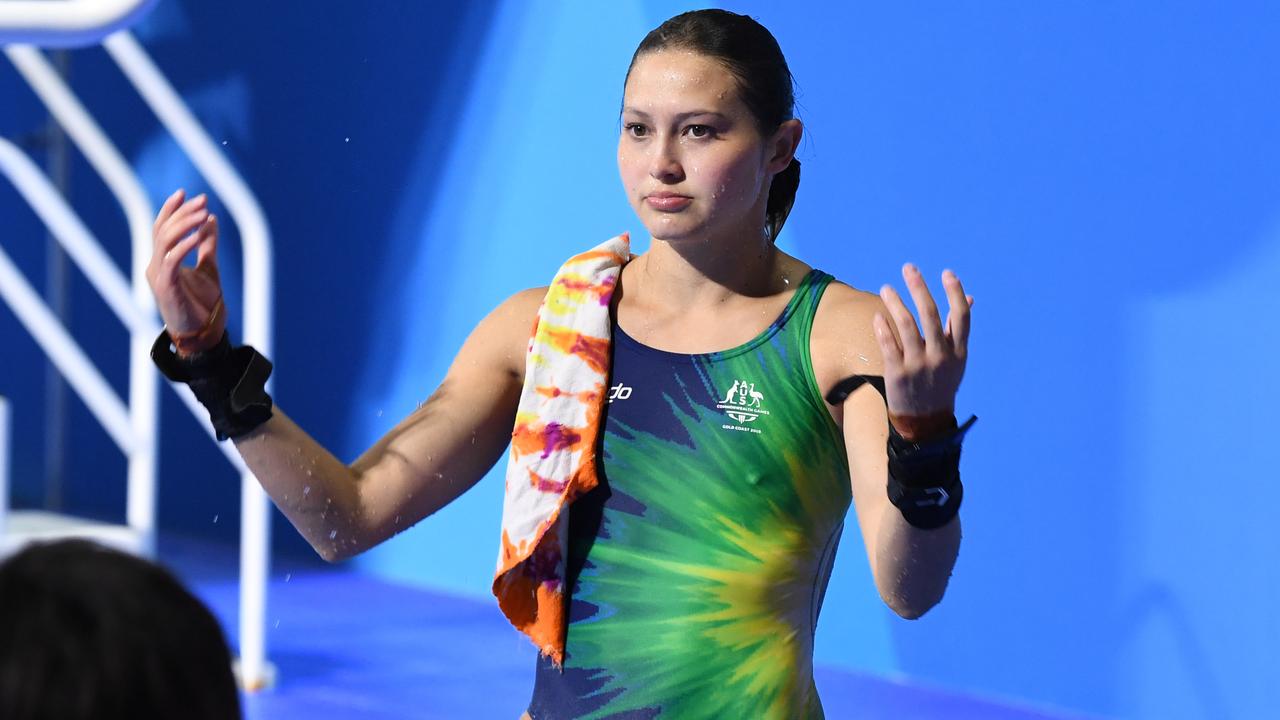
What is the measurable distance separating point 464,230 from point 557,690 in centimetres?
388

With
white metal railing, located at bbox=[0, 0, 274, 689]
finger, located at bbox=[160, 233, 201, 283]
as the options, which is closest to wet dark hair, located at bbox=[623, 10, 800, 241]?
finger, located at bbox=[160, 233, 201, 283]

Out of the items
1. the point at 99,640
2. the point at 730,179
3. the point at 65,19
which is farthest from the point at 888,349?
the point at 65,19

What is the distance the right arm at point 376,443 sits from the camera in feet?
5.31

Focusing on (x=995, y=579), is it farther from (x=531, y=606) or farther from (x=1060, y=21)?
(x=531, y=606)

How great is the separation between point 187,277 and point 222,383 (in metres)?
0.12

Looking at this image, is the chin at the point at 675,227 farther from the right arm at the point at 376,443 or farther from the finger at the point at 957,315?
the finger at the point at 957,315

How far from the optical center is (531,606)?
1745 mm

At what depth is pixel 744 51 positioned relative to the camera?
5.72 feet

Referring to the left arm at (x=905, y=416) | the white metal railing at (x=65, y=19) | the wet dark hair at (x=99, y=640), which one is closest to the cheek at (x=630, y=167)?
the left arm at (x=905, y=416)

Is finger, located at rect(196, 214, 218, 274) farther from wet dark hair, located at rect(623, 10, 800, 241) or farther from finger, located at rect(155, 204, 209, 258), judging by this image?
wet dark hair, located at rect(623, 10, 800, 241)

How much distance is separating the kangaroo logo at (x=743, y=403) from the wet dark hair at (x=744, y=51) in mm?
292

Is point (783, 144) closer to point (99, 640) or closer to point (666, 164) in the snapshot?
point (666, 164)

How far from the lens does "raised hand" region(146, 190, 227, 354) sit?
1593mm

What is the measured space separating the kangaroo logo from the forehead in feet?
1.00
